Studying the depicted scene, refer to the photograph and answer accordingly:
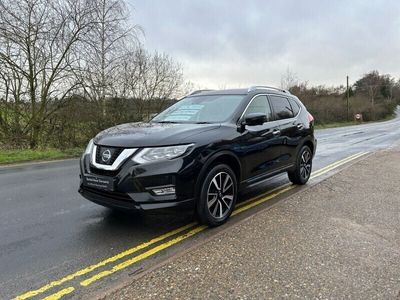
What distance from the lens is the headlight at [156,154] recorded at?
386cm

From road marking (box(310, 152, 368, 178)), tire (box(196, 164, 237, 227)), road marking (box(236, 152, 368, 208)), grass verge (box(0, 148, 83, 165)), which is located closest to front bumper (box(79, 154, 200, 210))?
tire (box(196, 164, 237, 227))

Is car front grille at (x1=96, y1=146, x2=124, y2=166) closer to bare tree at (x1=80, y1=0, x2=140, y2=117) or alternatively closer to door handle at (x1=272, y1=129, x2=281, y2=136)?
door handle at (x1=272, y1=129, x2=281, y2=136)

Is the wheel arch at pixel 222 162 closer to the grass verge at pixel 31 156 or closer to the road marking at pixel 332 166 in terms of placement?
the road marking at pixel 332 166

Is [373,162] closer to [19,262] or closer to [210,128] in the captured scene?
[210,128]

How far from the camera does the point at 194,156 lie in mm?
4043

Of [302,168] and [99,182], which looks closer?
[99,182]

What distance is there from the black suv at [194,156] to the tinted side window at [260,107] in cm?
2

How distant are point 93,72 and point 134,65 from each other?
3237mm

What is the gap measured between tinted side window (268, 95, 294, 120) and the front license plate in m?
3.21

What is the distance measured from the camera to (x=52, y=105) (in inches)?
623

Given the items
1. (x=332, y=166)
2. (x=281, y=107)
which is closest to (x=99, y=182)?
(x=281, y=107)

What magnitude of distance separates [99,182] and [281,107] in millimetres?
3615

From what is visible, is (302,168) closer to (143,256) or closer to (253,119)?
(253,119)

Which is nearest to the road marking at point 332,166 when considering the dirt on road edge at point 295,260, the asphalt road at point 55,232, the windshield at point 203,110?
the asphalt road at point 55,232
